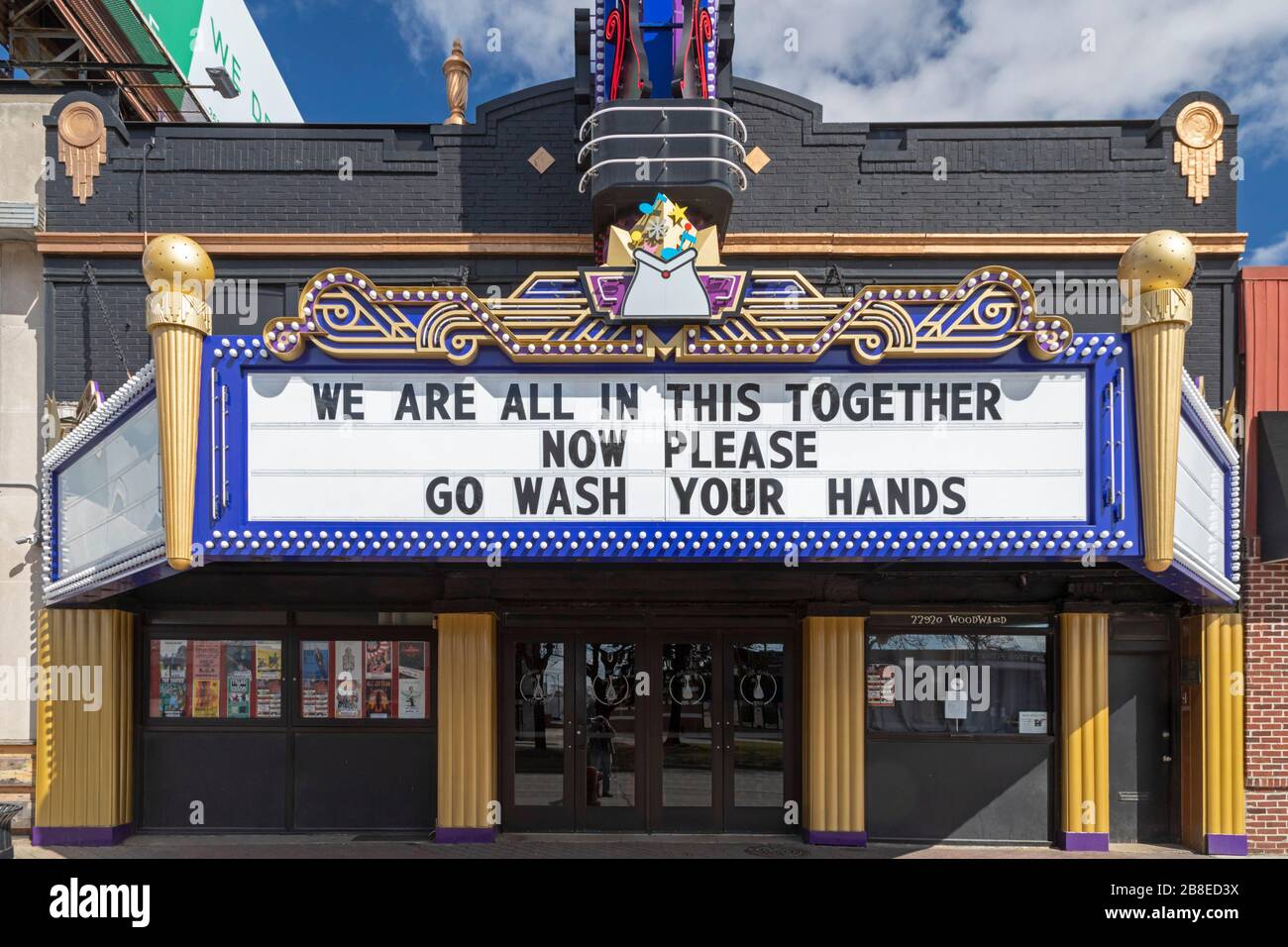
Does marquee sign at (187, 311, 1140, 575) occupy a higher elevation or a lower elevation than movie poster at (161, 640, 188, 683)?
higher

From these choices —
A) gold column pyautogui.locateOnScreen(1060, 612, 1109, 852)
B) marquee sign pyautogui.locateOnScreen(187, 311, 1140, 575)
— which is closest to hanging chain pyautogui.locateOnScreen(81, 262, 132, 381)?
marquee sign pyautogui.locateOnScreen(187, 311, 1140, 575)

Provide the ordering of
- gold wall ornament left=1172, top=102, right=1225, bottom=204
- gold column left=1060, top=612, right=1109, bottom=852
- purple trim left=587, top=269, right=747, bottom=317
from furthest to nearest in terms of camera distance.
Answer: gold wall ornament left=1172, top=102, right=1225, bottom=204 → gold column left=1060, top=612, right=1109, bottom=852 → purple trim left=587, top=269, right=747, bottom=317

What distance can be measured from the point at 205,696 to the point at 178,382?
4.82 metres

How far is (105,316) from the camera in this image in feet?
34.3

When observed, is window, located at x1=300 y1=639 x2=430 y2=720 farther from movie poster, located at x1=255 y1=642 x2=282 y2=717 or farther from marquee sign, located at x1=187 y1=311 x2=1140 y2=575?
marquee sign, located at x1=187 y1=311 x2=1140 y2=575

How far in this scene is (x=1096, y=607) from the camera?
33.5ft

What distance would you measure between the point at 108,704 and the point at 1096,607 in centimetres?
1108

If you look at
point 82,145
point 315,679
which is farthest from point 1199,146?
point 82,145

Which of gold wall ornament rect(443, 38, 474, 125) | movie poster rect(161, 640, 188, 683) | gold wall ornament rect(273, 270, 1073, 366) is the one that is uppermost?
gold wall ornament rect(443, 38, 474, 125)

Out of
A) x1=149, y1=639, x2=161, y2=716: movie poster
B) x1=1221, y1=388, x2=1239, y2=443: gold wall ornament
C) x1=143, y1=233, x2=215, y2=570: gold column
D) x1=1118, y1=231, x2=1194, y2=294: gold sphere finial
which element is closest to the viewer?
x1=1118, y1=231, x2=1194, y2=294: gold sphere finial

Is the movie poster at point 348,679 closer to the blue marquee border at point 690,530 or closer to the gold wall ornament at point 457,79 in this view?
the blue marquee border at point 690,530

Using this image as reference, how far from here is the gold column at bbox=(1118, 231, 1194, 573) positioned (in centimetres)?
726

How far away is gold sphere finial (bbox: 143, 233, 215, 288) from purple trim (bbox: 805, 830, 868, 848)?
8.36 m

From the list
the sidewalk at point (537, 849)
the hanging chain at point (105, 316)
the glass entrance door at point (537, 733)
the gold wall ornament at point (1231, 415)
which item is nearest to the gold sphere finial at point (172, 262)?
the hanging chain at point (105, 316)
